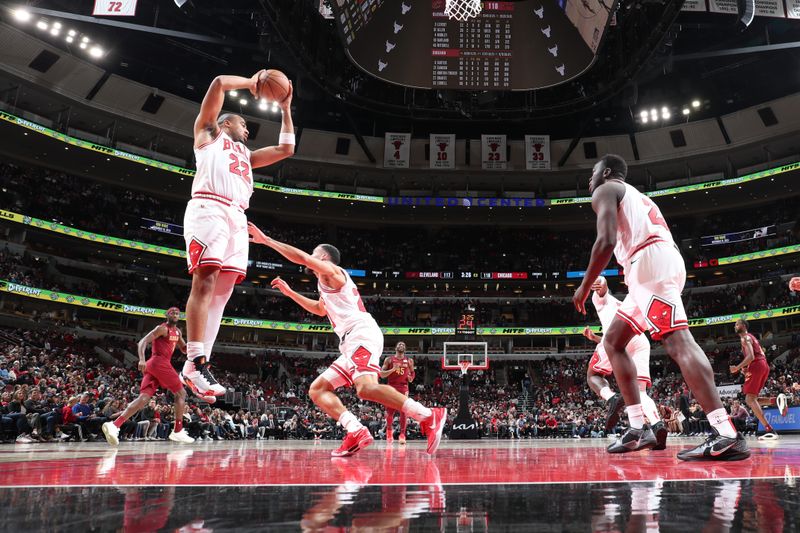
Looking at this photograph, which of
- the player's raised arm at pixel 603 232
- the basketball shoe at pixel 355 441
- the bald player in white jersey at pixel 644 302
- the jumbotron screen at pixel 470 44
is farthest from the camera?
the jumbotron screen at pixel 470 44

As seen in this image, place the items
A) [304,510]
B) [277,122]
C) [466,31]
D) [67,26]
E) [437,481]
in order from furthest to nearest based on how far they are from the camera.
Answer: [277,122], [67,26], [466,31], [437,481], [304,510]

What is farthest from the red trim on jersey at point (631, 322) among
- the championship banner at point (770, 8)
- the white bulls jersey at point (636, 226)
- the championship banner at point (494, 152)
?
the championship banner at point (494, 152)

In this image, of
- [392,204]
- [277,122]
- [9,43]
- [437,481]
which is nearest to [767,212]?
[392,204]

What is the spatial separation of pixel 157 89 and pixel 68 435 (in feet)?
69.4

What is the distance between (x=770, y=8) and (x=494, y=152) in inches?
617

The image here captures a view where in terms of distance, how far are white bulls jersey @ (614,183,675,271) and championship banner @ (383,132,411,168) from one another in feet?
91.7

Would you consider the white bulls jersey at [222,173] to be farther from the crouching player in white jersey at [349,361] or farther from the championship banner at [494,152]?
the championship banner at [494,152]

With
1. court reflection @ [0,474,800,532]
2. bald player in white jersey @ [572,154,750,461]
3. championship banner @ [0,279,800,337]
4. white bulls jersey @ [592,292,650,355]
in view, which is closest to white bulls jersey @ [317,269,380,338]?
bald player in white jersey @ [572,154,750,461]

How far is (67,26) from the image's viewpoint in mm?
22781

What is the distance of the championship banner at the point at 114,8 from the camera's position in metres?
16.2

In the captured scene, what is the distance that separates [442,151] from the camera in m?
31.2

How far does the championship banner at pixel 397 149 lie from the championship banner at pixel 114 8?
16.4 meters

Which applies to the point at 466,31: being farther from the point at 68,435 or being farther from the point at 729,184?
the point at 729,184

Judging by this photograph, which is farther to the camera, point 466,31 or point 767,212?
point 767,212
